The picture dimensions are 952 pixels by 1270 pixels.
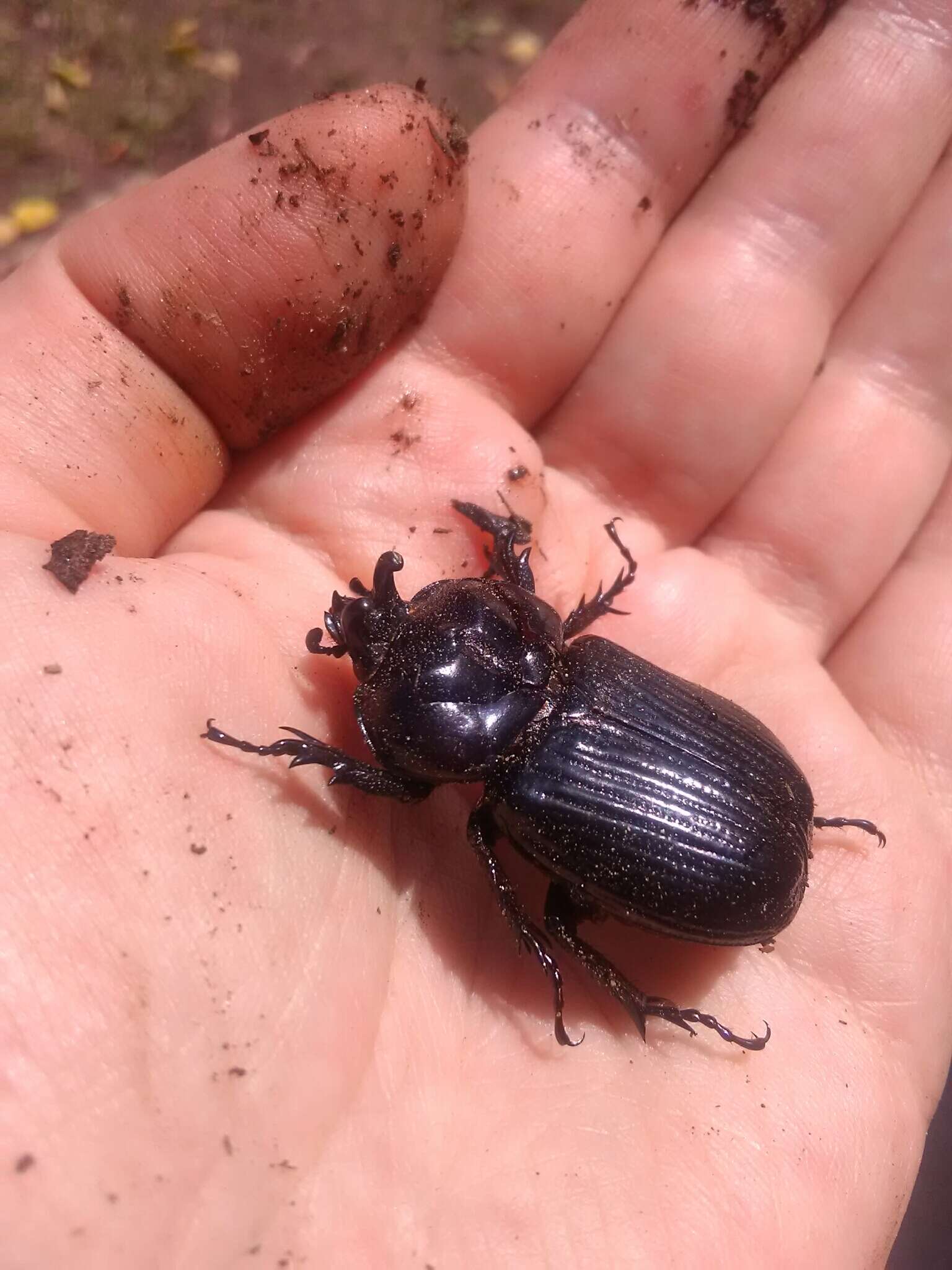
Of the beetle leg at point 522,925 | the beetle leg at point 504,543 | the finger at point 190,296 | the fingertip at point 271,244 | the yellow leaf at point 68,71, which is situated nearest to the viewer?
the beetle leg at point 522,925

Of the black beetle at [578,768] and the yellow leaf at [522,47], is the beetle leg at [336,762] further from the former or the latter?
the yellow leaf at [522,47]

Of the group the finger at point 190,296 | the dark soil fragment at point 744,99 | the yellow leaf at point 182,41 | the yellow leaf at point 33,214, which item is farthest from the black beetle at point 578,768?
the yellow leaf at point 182,41

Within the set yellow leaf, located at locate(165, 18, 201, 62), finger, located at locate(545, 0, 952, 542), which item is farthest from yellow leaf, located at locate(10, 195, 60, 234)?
finger, located at locate(545, 0, 952, 542)

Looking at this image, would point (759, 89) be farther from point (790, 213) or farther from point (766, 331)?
point (766, 331)

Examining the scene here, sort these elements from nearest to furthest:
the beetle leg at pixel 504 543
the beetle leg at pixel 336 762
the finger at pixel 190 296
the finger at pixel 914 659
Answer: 1. the beetle leg at pixel 336 762
2. the finger at pixel 190 296
3. the beetle leg at pixel 504 543
4. the finger at pixel 914 659

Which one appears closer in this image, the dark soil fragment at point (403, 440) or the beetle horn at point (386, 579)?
the beetle horn at point (386, 579)

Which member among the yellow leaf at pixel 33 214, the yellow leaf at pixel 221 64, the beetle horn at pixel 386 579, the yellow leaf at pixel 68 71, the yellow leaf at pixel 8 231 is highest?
the yellow leaf at pixel 221 64
